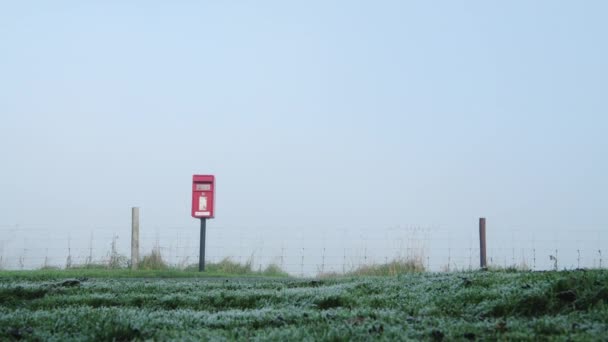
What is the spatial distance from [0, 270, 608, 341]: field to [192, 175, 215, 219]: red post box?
937cm

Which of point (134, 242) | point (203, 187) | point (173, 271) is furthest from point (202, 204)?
point (173, 271)

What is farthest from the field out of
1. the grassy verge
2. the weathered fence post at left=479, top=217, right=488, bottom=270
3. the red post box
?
the weathered fence post at left=479, top=217, right=488, bottom=270

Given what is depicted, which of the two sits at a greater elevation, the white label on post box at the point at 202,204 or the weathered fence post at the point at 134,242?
the white label on post box at the point at 202,204

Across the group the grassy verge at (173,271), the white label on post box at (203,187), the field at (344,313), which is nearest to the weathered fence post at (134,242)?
the grassy verge at (173,271)

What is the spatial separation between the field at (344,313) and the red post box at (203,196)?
9.37 m

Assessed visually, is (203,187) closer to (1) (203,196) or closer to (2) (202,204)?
(1) (203,196)

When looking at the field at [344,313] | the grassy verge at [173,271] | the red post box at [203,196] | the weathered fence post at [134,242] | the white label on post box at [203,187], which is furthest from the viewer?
the white label on post box at [203,187]

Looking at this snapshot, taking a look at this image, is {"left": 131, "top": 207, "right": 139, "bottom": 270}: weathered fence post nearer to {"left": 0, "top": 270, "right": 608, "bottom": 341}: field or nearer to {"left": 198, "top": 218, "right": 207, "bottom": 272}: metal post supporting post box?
{"left": 198, "top": 218, "right": 207, "bottom": 272}: metal post supporting post box

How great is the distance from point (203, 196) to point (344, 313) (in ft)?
42.7

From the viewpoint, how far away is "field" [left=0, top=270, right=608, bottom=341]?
567cm

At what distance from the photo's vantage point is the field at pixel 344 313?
5.67m

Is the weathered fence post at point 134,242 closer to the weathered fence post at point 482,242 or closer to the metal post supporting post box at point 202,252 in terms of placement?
the metal post supporting post box at point 202,252

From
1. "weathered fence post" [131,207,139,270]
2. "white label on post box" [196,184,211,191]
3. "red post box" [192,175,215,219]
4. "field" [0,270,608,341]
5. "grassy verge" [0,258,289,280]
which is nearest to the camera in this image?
"field" [0,270,608,341]

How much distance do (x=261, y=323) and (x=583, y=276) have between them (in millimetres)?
3619
